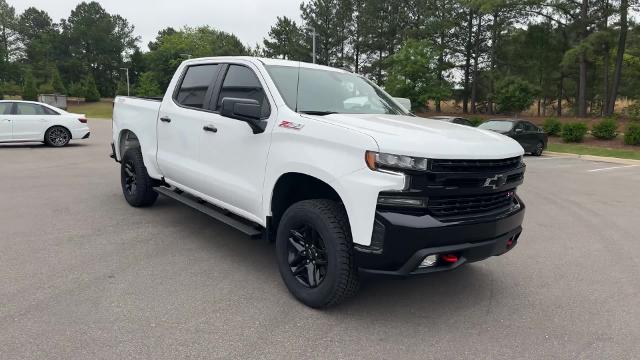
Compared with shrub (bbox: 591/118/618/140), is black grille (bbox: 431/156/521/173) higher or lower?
lower

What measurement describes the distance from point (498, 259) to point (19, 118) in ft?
47.6

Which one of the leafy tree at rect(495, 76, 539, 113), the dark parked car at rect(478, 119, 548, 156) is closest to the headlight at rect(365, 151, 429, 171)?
the dark parked car at rect(478, 119, 548, 156)

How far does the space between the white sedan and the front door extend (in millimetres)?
12358

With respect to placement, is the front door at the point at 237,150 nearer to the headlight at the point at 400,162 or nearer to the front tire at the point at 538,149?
the headlight at the point at 400,162

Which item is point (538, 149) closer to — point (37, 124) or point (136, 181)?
point (136, 181)

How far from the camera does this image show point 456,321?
3.41 m

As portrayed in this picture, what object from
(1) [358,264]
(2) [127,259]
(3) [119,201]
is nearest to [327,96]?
(1) [358,264]

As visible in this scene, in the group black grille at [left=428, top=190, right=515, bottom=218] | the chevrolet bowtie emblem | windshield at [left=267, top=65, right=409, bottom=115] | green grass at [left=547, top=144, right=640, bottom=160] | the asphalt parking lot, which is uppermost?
windshield at [left=267, top=65, right=409, bottom=115]

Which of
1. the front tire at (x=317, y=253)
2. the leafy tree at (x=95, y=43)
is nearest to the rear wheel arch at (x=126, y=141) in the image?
the front tire at (x=317, y=253)

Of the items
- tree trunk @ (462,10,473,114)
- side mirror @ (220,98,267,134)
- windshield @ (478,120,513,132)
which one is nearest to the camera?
side mirror @ (220,98,267,134)

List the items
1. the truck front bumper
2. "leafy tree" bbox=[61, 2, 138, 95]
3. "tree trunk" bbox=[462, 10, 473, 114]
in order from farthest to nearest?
"leafy tree" bbox=[61, 2, 138, 95], "tree trunk" bbox=[462, 10, 473, 114], the truck front bumper

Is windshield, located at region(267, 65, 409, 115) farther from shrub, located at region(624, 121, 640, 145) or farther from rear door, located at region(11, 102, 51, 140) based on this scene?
shrub, located at region(624, 121, 640, 145)

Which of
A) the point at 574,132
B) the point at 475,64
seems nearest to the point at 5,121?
the point at 574,132

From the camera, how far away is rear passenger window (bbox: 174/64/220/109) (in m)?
4.76
